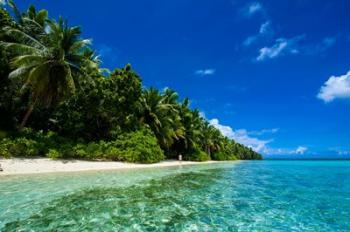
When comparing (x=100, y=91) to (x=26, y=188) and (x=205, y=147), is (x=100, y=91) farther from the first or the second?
(x=205, y=147)

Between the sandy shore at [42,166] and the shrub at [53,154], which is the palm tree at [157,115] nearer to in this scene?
the sandy shore at [42,166]

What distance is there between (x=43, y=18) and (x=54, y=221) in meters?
19.8

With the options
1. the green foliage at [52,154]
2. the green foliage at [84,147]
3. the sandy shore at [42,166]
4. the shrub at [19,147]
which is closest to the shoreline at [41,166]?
the sandy shore at [42,166]

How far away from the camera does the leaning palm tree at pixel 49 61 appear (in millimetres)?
17406

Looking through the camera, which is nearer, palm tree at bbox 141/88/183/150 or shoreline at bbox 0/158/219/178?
shoreline at bbox 0/158/219/178

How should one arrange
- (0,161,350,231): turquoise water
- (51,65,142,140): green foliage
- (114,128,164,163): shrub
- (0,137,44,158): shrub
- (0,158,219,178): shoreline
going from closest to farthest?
(0,161,350,231): turquoise water → (0,158,219,178): shoreline → (0,137,44,158): shrub → (51,65,142,140): green foliage → (114,128,164,163): shrub

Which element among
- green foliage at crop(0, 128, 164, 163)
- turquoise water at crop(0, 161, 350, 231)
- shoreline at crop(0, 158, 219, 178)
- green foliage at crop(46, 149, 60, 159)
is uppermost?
green foliage at crop(0, 128, 164, 163)

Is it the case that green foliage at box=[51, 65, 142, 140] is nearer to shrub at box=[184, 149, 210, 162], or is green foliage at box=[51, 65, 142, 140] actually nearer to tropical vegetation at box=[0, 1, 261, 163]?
tropical vegetation at box=[0, 1, 261, 163]

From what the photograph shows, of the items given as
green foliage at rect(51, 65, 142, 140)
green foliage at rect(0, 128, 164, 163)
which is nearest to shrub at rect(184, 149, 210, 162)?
green foliage at rect(0, 128, 164, 163)

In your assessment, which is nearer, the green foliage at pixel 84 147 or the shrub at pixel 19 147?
the shrub at pixel 19 147

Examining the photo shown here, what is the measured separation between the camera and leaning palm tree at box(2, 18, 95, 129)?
17406 mm

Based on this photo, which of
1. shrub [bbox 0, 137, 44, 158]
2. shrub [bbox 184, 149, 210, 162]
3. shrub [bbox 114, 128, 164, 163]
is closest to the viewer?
shrub [bbox 0, 137, 44, 158]

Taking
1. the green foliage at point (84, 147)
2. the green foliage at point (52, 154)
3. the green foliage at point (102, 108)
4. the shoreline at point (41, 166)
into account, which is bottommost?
the shoreline at point (41, 166)

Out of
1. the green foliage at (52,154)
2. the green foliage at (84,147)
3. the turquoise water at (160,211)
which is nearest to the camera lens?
the turquoise water at (160,211)
